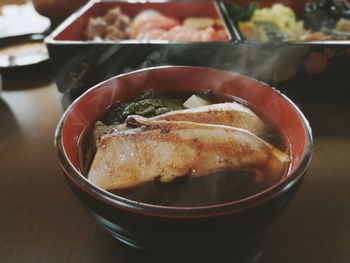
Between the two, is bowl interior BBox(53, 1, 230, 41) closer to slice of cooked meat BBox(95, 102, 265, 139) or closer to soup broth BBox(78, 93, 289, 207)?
slice of cooked meat BBox(95, 102, 265, 139)

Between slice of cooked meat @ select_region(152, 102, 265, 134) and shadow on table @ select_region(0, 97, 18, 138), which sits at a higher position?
slice of cooked meat @ select_region(152, 102, 265, 134)

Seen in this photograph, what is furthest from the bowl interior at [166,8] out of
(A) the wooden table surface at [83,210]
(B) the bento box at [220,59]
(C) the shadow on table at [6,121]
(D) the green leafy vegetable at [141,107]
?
(D) the green leafy vegetable at [141,107]

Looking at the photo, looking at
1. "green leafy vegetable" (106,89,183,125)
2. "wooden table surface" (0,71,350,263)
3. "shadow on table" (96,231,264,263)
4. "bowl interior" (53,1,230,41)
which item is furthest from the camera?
"bowl interior" (53,1,230,41)

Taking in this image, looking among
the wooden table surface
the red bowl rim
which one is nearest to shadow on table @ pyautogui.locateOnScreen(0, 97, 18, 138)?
the wooden table surface

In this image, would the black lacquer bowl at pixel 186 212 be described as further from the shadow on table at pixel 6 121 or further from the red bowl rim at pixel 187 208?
the shadow on table at pixel 6 121

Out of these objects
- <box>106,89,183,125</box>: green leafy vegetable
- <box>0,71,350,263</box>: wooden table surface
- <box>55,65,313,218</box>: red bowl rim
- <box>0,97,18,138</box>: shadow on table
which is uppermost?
<box>55,65,313,218</box>: red bowl rim

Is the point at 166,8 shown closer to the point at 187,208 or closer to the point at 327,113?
the point at 327,113

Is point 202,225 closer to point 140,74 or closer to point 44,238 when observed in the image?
point 44,238
